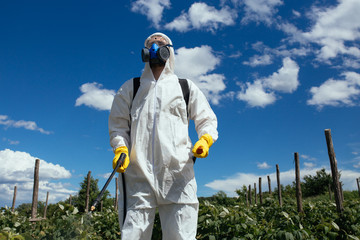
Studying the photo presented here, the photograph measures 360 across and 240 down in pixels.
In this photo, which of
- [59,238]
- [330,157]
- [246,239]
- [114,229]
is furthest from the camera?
[330,157]

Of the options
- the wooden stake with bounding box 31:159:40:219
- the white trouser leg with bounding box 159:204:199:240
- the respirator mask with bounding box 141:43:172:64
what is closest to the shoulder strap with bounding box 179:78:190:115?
the respirator mask with bounding box 141:43:172:64

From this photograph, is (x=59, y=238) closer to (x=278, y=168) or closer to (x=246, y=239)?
(x=246, y=239)

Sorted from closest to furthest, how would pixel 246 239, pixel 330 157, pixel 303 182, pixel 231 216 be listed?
pixel 246 239 → pixel 231 216 → pixel 330 157 → pixel 303 182

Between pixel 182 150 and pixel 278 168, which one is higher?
pixel 278 168

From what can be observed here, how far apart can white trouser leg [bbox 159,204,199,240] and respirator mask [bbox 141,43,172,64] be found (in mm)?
1064

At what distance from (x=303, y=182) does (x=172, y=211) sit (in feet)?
97.5

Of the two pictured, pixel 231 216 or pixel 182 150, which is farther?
pixel 231 216

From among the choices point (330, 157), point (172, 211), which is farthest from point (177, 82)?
point (330, 157)

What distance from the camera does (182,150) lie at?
213 centimetres

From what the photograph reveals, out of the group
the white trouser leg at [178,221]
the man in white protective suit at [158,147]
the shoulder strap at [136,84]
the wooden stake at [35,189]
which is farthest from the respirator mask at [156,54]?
the wooden stake at [35,189]

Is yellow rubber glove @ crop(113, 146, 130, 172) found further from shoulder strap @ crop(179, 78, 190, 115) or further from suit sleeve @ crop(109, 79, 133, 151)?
shoulder strap @ crop(179, 78, 190, 115)

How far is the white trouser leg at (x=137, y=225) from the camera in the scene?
6.39 ft

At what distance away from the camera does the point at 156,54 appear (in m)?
2.36

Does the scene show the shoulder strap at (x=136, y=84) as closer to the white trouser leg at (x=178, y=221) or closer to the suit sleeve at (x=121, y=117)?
the suit sleeve at (x=121, y=117)
